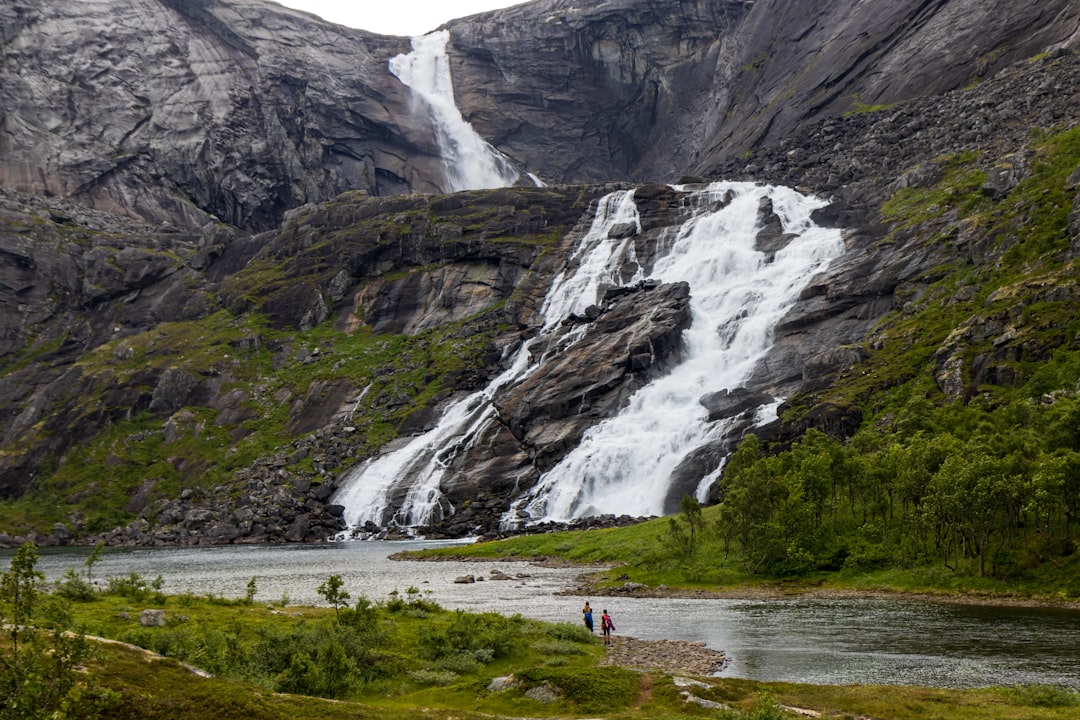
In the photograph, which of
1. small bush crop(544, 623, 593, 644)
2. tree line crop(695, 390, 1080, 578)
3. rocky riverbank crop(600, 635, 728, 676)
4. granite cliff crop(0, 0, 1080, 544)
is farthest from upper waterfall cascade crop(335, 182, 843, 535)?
small bush crop(544, 623, 593, 644)

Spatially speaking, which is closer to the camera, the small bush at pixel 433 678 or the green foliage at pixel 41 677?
the green foliage at pixel 41 677

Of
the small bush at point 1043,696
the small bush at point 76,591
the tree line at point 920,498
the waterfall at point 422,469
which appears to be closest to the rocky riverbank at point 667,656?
the small bush at point 1043,696

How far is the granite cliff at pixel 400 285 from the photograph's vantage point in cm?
9188

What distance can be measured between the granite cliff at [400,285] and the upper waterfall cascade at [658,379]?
2.96 meters

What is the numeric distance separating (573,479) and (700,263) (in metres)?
47.9

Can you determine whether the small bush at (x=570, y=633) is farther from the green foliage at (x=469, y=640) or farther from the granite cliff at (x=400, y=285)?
the granite cliff at (x=400, y=285)

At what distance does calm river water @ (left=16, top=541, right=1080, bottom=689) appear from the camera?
2777 cm

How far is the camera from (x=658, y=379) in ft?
317

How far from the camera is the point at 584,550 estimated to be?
6638 cm

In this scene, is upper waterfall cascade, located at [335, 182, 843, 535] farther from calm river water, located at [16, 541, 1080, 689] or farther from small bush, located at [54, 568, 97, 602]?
small bush, located at [54, 568, 97, 602]

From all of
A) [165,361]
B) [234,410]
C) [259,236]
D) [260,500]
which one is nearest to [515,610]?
[260,500]

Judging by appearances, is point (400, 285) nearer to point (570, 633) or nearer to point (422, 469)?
point (422, 469)

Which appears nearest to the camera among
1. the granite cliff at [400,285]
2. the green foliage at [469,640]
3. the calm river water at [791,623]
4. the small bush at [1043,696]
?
the small bush at [1043,696]

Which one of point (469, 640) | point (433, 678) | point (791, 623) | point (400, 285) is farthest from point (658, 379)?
point (400, 285)
